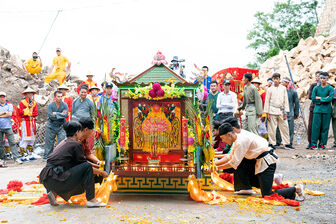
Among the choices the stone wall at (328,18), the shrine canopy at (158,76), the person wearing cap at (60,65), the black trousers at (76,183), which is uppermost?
the stone wall at (328,18)

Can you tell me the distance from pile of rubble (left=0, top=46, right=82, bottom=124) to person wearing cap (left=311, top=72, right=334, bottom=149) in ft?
32.7

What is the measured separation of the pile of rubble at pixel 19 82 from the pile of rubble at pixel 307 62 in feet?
38.3

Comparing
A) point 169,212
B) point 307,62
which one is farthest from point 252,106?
point 307,62

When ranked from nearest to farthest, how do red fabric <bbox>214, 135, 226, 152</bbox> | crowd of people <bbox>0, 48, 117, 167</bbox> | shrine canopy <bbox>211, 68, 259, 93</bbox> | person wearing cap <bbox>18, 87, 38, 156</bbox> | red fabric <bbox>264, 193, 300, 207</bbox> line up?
red fabric <bbox>264, 193, 300, 207</bbox> → red fabric <bbox>214, 135, 226, 152</bbox> → crowd of people <bbox>0, 48, 117, 167</bbox> → person wearing cap <bbox>18, 87, 38, 156</bbox> → shrine canopy <bbox>211, 68, 259, 93</bbox>

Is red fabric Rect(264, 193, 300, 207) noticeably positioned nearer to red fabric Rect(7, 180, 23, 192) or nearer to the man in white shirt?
red fabric Rect(7, 180, 23, 192)

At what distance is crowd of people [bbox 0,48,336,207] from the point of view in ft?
14.0

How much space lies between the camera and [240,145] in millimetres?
4715

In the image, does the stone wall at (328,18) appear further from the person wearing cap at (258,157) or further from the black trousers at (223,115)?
the person wearing cap at (258,157)

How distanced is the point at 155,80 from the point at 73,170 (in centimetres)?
189

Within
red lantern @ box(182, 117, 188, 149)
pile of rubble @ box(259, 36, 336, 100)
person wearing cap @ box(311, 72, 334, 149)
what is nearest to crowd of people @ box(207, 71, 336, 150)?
person wearing cap @ box(311, 72, 334, 149)

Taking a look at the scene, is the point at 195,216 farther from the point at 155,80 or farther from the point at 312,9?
the point at 312,9

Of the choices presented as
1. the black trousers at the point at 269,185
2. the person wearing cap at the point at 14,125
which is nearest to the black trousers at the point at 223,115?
the black trousers at the point at 269,185

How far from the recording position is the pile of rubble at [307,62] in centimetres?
1784

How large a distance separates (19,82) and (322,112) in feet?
43.7
